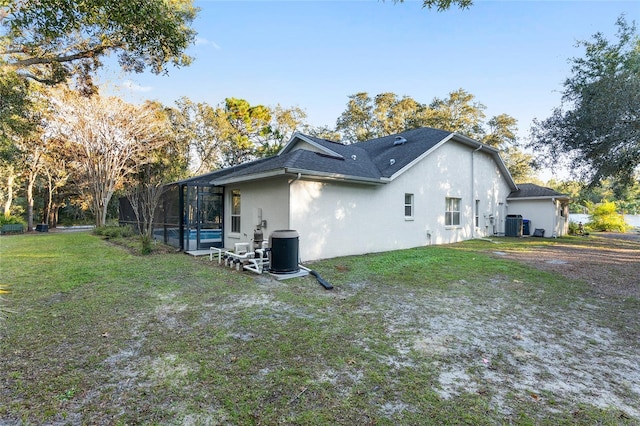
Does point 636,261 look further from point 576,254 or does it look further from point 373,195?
point 373,195

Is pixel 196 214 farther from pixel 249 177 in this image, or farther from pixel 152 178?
pixel 152 178

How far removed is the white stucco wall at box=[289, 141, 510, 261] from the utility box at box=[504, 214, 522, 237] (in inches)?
28.1

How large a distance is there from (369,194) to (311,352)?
7716 millimetres

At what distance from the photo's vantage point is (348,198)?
9.91 m

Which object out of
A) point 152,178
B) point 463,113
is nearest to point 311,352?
point 152,178

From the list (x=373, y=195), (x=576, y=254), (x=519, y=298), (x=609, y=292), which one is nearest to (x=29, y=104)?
(x=373, y=195)

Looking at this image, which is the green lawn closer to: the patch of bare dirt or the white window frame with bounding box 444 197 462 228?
the patch of bare dirt

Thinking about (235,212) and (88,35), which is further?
(235,212)

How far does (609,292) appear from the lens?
6.08m

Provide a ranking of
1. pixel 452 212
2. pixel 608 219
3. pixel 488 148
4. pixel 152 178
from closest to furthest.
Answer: pixel 452 212 → pixel 488 148 → pixel 152 178 → pixel 608 219

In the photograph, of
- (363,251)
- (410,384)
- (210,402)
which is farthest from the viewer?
(363,251)

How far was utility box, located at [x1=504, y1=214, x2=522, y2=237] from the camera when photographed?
17.4 metres

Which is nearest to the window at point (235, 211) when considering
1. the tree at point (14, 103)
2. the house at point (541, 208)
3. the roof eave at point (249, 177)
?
the roof eave at point (249, 177)

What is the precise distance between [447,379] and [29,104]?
12477mm
